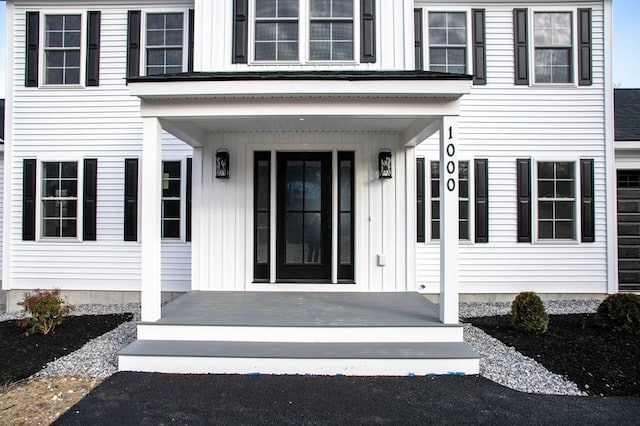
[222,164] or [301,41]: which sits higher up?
[301,41]

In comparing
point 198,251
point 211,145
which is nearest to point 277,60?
point 211,145

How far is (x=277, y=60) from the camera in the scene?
252 inches

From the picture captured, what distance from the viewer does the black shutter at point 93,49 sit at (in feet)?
24.5

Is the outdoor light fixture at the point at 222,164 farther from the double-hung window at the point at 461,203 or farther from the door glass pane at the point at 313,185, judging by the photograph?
the double-hung window at the point at 461,203

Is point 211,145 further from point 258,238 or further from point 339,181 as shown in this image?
point 339,181

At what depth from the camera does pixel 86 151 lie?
294 inches

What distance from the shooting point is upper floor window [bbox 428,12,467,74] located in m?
7.42

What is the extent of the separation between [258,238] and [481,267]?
383cm

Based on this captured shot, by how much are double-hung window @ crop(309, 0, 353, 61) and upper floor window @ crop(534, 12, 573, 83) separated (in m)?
3.46

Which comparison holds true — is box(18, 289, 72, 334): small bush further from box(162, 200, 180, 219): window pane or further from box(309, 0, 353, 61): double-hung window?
box(309, 0, 353, 61): double-hung window

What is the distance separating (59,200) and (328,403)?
6.36 m

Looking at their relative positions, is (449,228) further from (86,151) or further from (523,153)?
(86,151)

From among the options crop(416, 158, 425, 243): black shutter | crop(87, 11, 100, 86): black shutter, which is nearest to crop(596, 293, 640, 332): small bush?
crop(416, 158, 425, 243): black shutter

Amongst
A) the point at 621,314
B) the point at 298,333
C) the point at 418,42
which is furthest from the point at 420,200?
the point at 298,333
